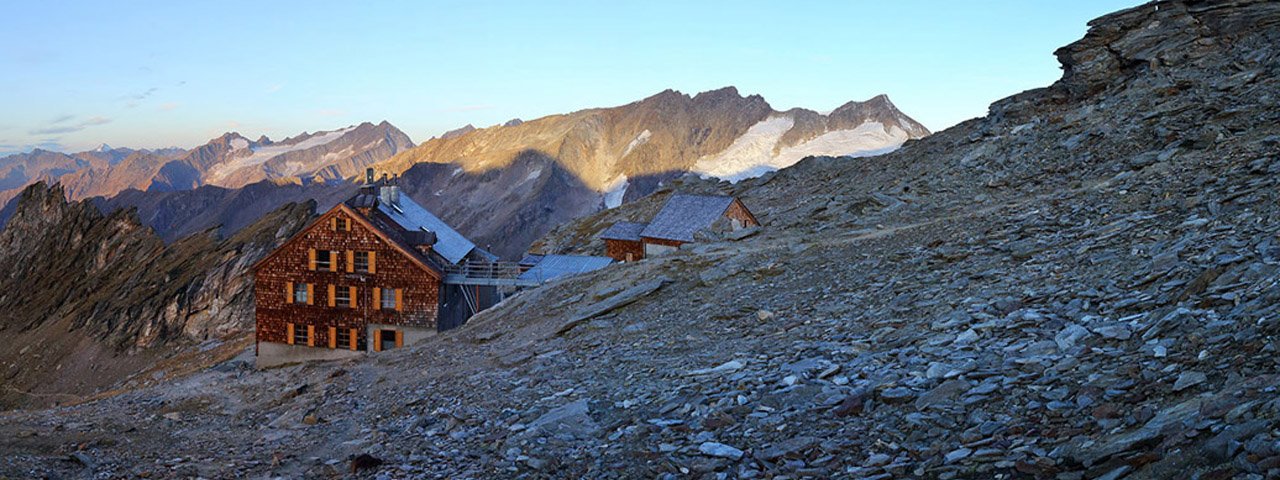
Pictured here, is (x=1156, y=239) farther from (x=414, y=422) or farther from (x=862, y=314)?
(x=414, y=422)

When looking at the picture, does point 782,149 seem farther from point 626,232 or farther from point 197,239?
point 626,232

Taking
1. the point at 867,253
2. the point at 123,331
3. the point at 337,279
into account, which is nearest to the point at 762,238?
the point at 867,253

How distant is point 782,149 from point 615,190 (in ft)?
119

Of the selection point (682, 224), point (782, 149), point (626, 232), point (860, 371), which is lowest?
point (860, 371)

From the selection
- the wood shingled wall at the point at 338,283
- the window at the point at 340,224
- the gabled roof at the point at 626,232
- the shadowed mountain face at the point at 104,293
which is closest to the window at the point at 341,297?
the wood shingled wall at the point at 338,283

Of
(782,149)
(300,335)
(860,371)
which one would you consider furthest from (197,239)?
(860,371)

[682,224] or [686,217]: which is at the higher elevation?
[686,217]

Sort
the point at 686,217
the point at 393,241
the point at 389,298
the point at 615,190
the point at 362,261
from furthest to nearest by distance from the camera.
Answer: the point at 615,190 < the point at 686,217 < the point at 362,261 < the point at 389,298 < the point at 393,241

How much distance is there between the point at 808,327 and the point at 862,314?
4.09 ft

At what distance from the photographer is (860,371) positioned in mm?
14656

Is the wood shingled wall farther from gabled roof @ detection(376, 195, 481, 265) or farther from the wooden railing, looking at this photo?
gabled roof @ detection(376, 195, 481, 265)

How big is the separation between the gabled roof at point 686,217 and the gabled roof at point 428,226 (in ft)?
37.2

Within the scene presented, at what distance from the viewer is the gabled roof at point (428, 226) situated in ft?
169

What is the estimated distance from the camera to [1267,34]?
4556 cm
